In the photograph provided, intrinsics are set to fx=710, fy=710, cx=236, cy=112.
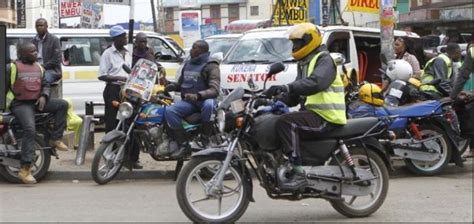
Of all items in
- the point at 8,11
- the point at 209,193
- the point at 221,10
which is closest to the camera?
the point at 209,193

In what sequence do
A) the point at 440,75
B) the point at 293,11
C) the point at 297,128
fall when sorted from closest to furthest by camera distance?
the point at 297,128 < the point at 440,75 < the point at 293,11

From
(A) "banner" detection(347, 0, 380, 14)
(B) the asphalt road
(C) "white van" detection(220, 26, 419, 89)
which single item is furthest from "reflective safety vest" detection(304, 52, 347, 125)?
(A) "banner" detection(347, 0, 380, 14)

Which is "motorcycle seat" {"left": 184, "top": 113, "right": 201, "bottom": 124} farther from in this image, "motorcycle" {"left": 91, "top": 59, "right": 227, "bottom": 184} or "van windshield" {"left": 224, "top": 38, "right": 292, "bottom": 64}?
"van windshield" {"left": 224, "top": 38, "right": 292, "bottom": 64}

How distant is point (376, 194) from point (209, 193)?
1.66 metres

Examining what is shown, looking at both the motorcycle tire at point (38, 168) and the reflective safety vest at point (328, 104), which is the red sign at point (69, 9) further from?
the reflective safety vest at point (328, 104)

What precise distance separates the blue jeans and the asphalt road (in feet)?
2.59

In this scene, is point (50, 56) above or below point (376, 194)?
above

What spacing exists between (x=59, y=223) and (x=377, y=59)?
31.5 feet

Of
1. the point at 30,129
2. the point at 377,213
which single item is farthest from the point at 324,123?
the point at 30,129

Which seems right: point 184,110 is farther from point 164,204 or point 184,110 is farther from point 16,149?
point 16,149

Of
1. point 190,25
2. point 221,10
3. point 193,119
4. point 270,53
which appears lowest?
point 193,119

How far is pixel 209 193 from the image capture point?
5.83m

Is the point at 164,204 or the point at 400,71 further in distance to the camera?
the point at 400,71

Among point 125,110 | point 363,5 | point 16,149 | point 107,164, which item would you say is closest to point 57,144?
point 16,149
